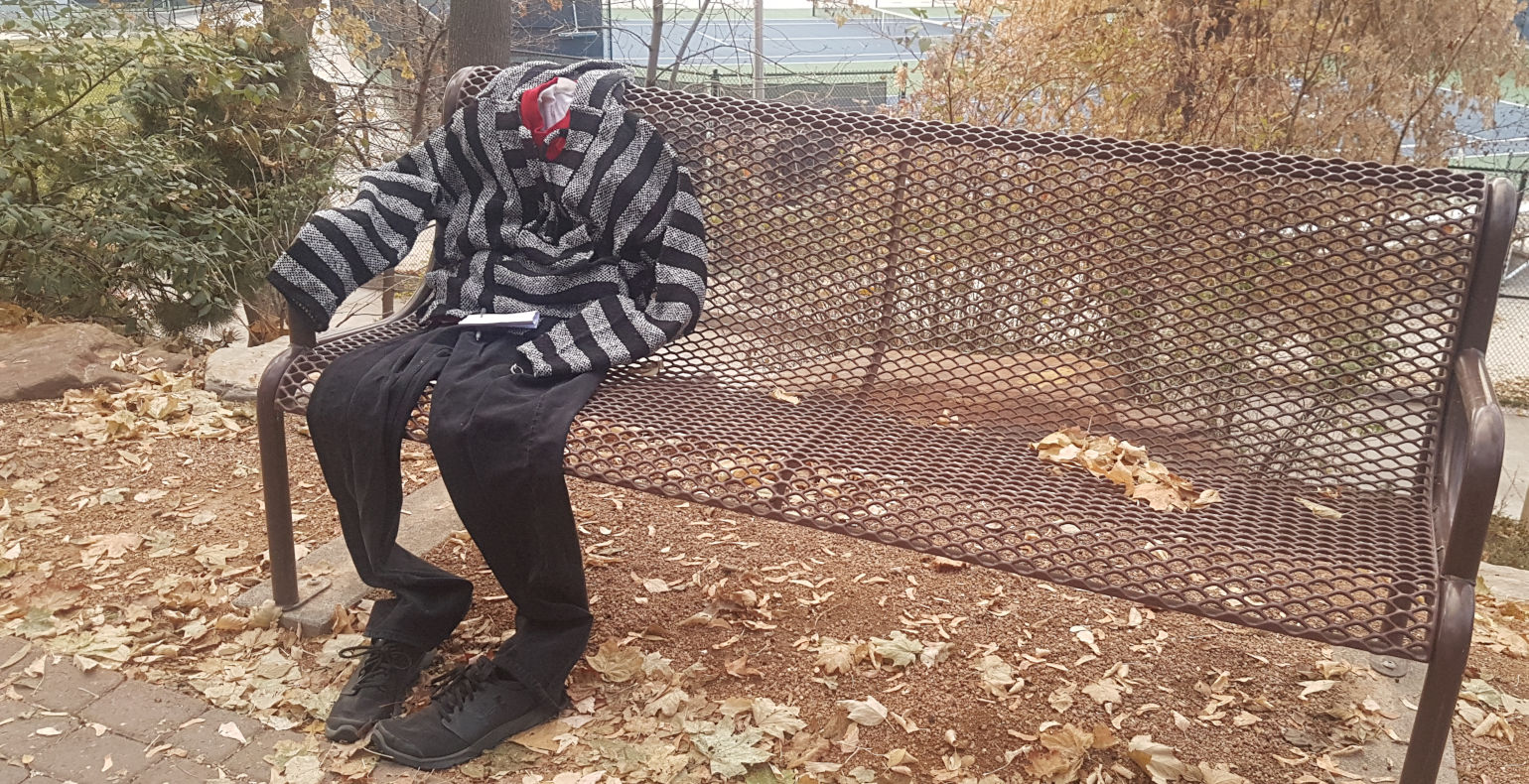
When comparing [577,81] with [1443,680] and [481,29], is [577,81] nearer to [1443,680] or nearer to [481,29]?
[1443,680]

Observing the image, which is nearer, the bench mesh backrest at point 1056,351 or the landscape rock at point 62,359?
the bench mesh backrest at point 1056,351

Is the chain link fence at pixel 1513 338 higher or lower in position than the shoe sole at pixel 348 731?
lower

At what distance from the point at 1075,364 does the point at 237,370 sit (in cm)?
316

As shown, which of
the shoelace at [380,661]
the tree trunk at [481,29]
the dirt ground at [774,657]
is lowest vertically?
the dirt ground at [774,657]

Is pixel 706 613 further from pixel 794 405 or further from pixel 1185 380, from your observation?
pixel 1185 380

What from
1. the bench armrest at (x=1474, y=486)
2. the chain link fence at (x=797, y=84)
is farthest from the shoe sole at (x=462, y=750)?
the chain link fence at (x=797, y=84)

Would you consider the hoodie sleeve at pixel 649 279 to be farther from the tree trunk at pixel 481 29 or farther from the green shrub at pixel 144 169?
the tree trunk at pixel 481 29

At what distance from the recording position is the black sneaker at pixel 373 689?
2.21 m

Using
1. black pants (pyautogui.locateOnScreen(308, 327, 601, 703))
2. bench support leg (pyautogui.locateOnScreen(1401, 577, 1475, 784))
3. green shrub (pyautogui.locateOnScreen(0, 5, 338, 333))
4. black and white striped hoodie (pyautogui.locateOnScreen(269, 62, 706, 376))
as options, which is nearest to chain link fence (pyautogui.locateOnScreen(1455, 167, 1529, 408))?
bench support leg (pyautogui.locateOnScreen(1401, 577, 1475, 784))

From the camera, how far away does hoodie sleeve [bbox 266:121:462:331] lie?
2375 millimetres

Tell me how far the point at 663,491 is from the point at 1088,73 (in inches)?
123

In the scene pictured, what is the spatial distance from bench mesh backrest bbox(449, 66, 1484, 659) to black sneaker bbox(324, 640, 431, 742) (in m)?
0.64

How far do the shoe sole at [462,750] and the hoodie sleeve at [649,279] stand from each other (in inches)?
27.8

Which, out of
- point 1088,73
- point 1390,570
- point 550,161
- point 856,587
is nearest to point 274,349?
point 550,161
